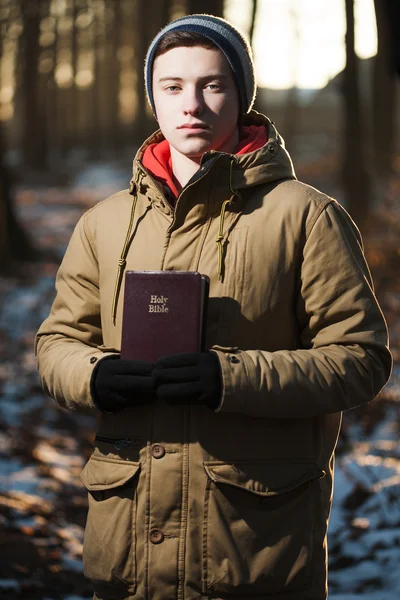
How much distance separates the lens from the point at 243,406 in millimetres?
2844

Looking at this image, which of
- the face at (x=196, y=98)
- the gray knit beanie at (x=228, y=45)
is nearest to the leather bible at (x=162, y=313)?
the face at (x=196, y=98)

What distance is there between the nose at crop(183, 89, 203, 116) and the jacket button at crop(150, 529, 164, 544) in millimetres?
1290

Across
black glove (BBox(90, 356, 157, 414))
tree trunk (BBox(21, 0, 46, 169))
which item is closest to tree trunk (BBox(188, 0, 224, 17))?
black glove (BBox(90, 356, 157, 414))

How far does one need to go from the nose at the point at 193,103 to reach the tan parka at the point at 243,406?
0.17m

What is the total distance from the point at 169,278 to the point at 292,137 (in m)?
41.3

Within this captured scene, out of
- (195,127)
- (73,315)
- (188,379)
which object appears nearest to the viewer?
(188,379)

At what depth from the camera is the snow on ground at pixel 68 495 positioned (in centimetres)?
599

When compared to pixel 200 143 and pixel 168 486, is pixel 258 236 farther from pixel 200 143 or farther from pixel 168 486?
pixel 168 486

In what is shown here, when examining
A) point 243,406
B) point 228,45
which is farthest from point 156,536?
point 228,45

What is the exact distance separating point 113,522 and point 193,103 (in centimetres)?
133

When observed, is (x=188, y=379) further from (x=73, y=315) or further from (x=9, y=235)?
(x=9, y=235)

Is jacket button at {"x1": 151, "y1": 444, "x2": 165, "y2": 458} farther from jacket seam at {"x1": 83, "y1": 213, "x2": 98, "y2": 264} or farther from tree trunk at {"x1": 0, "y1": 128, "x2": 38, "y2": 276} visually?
tree trunk at {"x1": 0, "y1": 128, "x2": 38, "y2": 276}

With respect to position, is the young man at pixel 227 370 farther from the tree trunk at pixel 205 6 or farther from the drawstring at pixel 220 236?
the tree trunk at pixel 205 6

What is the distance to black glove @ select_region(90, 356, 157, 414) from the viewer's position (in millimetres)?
2805
